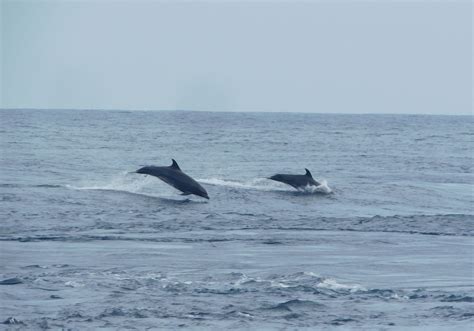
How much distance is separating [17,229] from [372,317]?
31.0 ft

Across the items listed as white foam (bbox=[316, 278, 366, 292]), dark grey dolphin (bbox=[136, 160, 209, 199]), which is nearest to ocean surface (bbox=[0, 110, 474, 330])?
white foam (bbox=[316, 278, 366, 292])

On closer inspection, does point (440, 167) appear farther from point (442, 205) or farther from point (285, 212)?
point (285, 212)

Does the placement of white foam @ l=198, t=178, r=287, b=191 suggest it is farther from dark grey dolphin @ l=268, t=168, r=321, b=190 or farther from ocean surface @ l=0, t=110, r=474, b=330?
dark grey dolphin @ l=268, t=168, r=321, b=190

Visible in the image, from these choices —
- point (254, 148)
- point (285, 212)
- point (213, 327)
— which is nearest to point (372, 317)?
point (213, 327)

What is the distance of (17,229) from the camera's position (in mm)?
19672

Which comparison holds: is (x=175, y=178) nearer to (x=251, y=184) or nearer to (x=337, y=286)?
(x=251, y=184)

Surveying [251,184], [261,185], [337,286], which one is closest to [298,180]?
[261,185]

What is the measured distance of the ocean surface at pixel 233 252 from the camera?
1207 centimetres

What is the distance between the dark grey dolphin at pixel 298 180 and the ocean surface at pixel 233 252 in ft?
0.93

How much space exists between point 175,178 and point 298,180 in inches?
165

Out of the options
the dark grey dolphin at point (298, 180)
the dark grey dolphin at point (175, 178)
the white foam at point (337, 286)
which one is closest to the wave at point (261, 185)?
the dark grey dolphin at point (298, 180)

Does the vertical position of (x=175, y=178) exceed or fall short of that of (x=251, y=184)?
it exceeds it

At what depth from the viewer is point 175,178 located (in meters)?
28.1

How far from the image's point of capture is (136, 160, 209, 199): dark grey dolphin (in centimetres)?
2744
